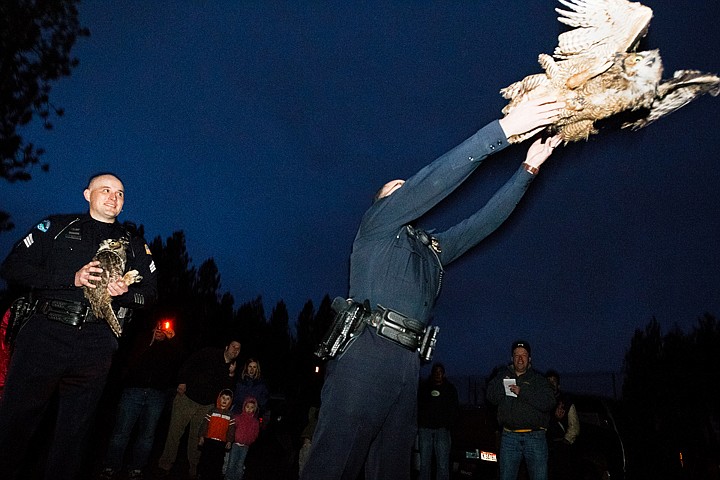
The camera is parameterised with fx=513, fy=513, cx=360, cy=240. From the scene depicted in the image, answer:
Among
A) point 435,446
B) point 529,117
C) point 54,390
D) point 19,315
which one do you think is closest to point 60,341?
point 54,390

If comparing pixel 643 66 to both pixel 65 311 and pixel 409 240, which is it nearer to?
pixel 409 240

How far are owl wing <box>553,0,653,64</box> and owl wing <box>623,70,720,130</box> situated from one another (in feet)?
1.14

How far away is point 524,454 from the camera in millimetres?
6969

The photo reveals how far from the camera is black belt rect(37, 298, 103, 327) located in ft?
11.4

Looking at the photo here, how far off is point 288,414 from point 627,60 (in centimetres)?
1498

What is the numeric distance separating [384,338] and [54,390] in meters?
2.38

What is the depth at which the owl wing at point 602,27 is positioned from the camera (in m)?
2.61

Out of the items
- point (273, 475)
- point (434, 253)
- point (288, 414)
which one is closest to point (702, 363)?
point (288, 414)

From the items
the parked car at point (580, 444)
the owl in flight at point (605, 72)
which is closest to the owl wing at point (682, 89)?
the owl in flight at point (605, 72)

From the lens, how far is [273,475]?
10.7 m

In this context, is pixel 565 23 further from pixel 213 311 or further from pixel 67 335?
pixel 213 311

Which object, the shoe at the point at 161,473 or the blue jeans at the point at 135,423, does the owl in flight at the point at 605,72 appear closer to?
the blue jeans at the point at 135,423

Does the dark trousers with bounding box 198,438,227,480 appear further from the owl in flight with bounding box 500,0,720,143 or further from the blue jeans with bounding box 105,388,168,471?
the owl in flight with bounding box 500,0,720,143

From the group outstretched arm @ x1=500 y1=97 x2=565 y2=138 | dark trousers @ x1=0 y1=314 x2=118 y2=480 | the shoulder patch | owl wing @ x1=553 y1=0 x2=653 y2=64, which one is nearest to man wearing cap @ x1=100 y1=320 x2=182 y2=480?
dark trousers @ x1=0 y1=314 x2=118 y2=480
